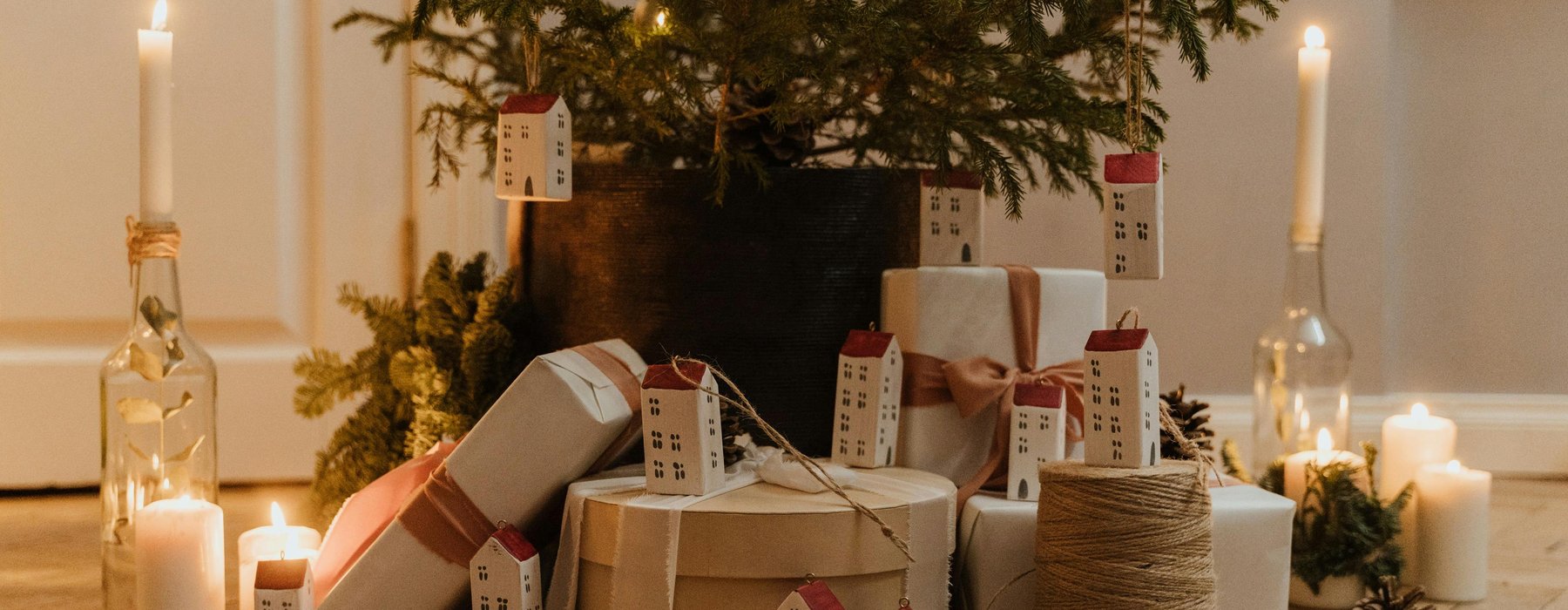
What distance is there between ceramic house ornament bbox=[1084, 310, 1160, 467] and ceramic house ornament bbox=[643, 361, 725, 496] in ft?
0.93

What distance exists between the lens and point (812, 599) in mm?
859

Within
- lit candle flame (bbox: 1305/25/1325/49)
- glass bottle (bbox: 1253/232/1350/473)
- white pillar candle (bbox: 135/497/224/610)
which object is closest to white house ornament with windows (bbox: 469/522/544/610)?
white pillar candle (bbox: 135/497/224/610)

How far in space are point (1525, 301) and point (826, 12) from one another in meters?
1.55

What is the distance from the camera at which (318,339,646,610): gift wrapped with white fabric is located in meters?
0.96

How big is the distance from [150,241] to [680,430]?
0.53m

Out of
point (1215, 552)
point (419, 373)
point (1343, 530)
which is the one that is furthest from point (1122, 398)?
point (419, 373)

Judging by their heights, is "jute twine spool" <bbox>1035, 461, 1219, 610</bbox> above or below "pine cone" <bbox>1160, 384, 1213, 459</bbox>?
below

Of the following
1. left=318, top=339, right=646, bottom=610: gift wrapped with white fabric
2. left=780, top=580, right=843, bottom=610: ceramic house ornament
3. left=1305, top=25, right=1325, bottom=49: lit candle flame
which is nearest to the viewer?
left=780, top=580, right=843, bottom=610: ceramic house ornament

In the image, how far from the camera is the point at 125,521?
111cm

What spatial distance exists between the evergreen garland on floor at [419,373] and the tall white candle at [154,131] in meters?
0.25

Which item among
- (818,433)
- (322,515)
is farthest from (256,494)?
(818,433)

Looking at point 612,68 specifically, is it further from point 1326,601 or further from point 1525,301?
point 1525,301

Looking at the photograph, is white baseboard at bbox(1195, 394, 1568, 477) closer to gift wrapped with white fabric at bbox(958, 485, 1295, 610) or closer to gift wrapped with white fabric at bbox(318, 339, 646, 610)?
gift wrapped with white fabric at bbox(958, 485, 1295, 610)

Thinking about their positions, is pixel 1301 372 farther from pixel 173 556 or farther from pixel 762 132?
pixel 173 556
